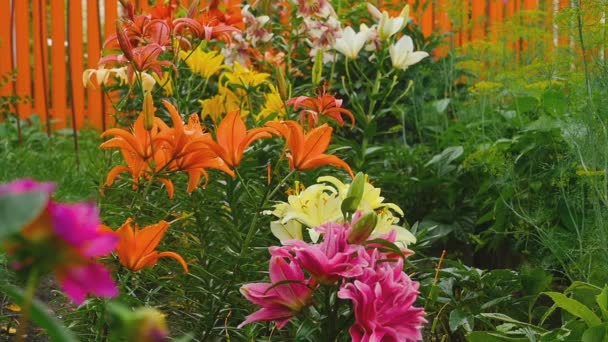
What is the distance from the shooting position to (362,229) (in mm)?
1580

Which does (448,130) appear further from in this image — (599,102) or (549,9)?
(549,9)

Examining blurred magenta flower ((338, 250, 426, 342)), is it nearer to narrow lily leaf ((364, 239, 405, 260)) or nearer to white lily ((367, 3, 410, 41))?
narrow lily leaf ((364, 239, 405, 260))

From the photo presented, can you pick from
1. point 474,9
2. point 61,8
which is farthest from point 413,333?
point 474,9

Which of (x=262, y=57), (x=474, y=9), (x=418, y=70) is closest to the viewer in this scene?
(x=262, y=57)

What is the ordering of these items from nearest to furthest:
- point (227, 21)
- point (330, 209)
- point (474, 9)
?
point (330, 209), point (227, 21), point (474, 9)

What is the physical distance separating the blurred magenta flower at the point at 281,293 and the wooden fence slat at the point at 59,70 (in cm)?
545

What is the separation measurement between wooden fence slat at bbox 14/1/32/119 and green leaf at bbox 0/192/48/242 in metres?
6.46

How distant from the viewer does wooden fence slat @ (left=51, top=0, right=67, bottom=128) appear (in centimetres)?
690

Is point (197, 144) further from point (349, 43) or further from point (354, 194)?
point (349, 43)

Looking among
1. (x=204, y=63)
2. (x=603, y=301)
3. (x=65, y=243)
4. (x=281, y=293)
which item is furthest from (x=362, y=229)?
(x=204, y=63)

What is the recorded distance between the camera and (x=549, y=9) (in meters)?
6.19

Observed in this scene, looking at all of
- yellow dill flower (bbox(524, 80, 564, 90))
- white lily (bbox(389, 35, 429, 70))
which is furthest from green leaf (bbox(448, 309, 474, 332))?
yellow dill flower (bbox(524, 80, 564, 90))

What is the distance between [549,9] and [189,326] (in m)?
Result: 4.58

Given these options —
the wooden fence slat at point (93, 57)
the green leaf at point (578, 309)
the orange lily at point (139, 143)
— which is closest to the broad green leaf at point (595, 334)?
the green leaf at point (578, 309)
